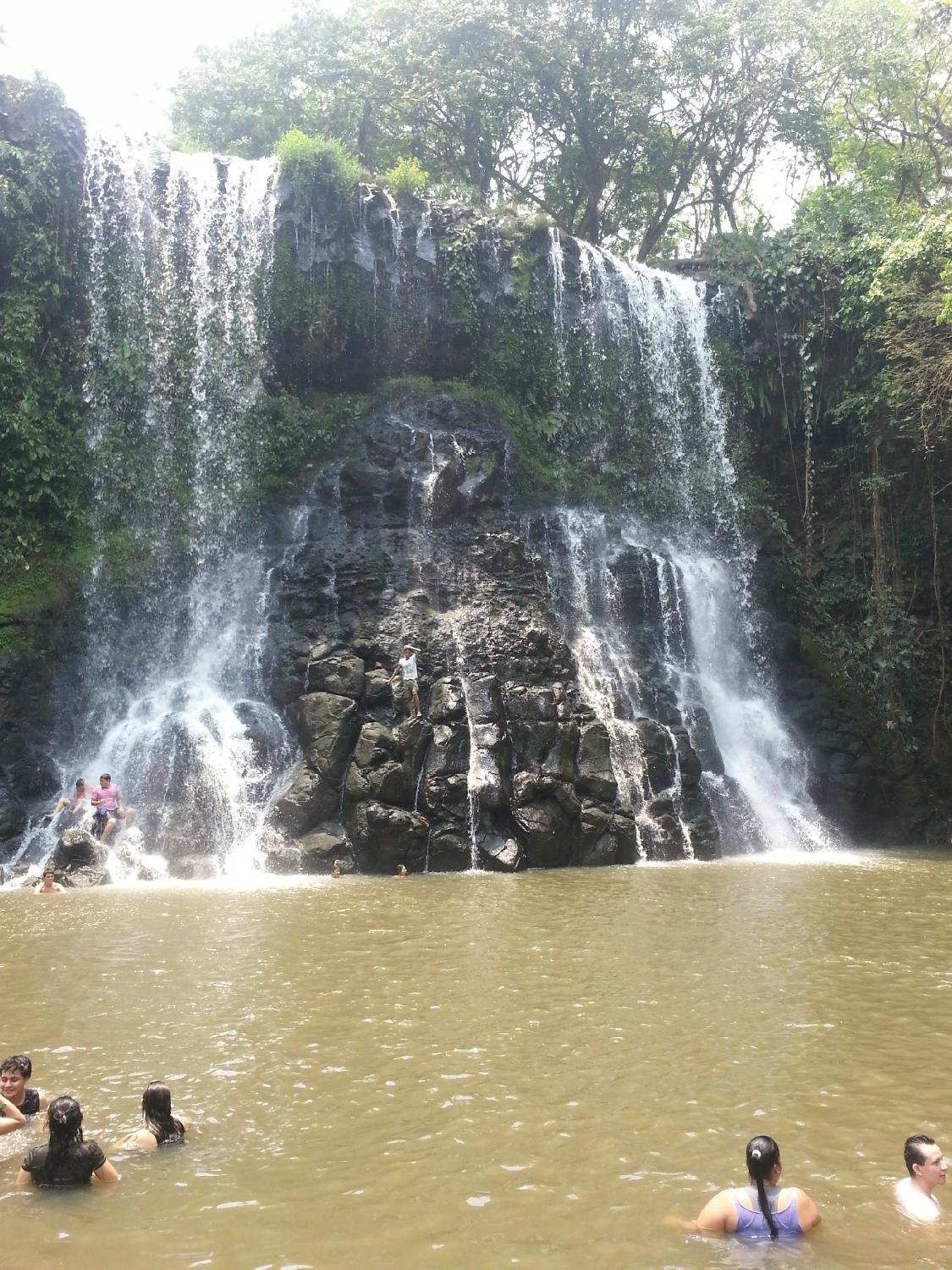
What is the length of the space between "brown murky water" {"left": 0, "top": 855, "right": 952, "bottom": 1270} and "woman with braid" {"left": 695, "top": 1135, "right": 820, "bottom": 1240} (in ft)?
0.31

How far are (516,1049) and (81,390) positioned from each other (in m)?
16.7

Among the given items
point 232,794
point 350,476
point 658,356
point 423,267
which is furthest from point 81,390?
point 658,356

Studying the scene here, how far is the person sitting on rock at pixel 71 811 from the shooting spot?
14.1 m

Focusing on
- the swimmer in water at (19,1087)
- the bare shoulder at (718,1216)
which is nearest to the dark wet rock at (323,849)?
the swimmer in water at (19,1087)

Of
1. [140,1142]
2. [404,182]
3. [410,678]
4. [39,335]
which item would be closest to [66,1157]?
[140,1142]

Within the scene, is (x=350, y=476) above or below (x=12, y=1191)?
above

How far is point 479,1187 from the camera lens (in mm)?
4613

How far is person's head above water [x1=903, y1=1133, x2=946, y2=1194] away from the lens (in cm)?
436

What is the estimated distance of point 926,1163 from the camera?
14.3 feet

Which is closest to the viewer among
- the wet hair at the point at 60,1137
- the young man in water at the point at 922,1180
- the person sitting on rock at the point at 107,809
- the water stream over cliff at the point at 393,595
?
the young man in water at the point at 922,1180

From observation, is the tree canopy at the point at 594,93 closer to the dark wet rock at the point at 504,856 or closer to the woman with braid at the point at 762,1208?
the dark wet rock at the point at 504,856

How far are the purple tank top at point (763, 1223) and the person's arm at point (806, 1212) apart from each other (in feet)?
0.05

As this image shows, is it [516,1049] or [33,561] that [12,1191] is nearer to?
[516,1049]

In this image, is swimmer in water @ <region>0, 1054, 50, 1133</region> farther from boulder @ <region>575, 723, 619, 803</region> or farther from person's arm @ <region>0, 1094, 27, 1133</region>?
boulder @ <region>575, 723, 619, 803</region>
